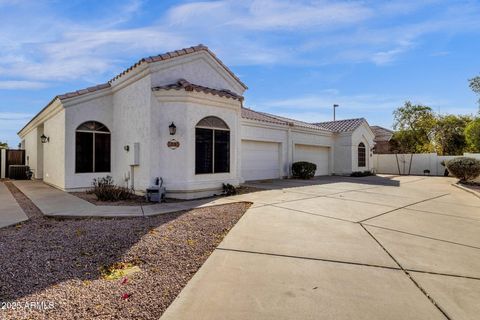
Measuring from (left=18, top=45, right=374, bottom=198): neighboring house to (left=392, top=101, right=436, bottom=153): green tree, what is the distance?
79.9 feet

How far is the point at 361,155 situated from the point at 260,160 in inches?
429

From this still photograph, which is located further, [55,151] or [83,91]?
[55,151]

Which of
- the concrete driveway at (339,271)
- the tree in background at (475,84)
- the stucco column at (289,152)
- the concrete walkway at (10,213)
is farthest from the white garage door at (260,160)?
the tree in background at (475,84)

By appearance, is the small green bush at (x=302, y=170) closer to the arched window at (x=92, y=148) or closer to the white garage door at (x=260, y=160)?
the white garage door at (x=260, y=160)

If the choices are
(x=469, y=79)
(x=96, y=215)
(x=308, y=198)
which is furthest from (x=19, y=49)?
(x=469, y=79)

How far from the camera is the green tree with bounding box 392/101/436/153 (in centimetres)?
2858

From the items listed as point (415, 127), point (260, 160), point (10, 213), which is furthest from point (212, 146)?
point (415, 127)

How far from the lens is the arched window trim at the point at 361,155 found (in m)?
22.2

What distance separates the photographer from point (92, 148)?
11.4 meters

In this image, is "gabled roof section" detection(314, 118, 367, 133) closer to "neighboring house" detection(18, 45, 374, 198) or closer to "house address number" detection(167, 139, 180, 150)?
"neighboring house" detection(18, 45, 374, 198)

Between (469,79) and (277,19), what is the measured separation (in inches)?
480

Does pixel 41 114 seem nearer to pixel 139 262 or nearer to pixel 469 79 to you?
pixel 139 262

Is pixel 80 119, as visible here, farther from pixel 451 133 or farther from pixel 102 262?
pixel 451 133

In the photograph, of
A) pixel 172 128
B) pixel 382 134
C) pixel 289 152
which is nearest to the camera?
pixel 172 128
